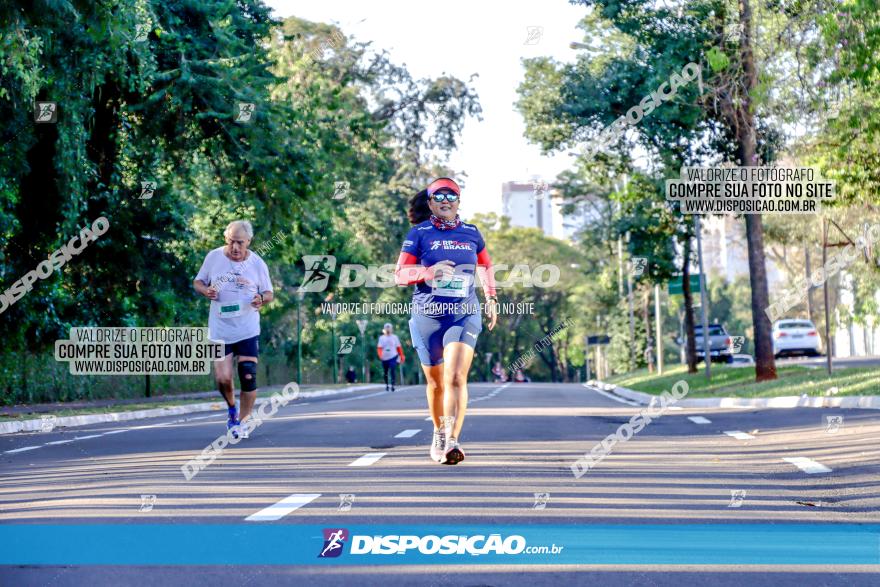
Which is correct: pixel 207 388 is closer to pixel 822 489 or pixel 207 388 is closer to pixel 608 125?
pixel 608 125

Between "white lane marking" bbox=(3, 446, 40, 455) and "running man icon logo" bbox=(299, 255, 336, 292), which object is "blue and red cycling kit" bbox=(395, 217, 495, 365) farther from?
"running man icon logo" bbox=(299, 255, 336, 292)

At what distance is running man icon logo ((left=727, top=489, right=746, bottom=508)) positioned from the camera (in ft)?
26.5

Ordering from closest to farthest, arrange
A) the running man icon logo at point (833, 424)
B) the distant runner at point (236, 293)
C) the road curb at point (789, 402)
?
the distant runner at point (236, 293)
the running man icon logo at point (833, 424)
the road curb at point (789, 402)

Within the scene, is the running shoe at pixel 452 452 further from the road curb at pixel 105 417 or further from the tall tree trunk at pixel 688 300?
the tall tree trunk at pixel 688 300

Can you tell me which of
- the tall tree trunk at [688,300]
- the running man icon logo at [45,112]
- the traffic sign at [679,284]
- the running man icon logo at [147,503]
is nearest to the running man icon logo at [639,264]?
the traffic sign at [679,284]

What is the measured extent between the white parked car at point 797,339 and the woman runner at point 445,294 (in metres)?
44.0

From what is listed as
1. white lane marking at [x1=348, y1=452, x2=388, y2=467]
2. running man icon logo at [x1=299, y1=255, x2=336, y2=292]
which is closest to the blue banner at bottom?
white lane marking at [x1=348, y1=452, x2=388, y2=467]

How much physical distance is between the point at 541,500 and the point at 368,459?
137 inches

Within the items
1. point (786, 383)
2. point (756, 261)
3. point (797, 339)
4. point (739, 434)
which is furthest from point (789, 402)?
point (797, 339)

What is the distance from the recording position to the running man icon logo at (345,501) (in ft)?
25.4

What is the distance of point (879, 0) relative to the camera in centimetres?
1571

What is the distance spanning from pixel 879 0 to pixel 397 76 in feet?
123

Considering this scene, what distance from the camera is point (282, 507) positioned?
25.8 ft

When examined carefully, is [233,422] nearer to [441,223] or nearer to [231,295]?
[231,295]
